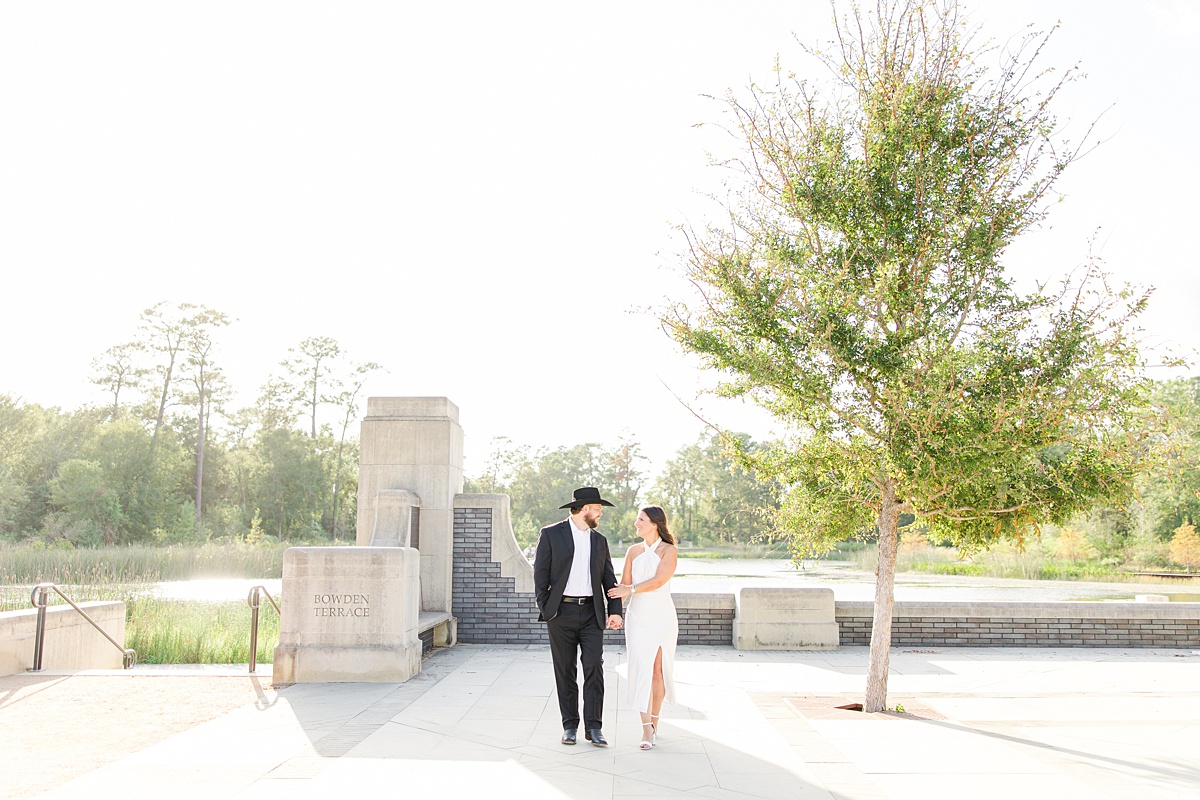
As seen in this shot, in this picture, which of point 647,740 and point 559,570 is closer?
point 647,740

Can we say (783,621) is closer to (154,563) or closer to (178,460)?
(154,563)

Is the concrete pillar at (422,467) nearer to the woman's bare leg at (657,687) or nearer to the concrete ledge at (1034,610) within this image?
the concrete ledge at (1034,610)

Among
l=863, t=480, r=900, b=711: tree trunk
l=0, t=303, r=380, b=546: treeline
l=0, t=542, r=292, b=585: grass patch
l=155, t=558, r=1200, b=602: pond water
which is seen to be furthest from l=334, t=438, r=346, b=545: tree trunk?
l=863, t=480, r=900, b=711: tree trunk

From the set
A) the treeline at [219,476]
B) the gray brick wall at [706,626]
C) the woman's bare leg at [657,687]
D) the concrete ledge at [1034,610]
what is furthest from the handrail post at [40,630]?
the treeline at [219,476]

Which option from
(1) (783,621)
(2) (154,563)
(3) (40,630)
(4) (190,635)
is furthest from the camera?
(2) (154,563)

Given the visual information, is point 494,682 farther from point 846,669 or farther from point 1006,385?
point 1006,385

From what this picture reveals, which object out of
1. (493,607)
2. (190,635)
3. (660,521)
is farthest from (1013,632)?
(190,635)

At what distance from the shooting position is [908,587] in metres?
29.1

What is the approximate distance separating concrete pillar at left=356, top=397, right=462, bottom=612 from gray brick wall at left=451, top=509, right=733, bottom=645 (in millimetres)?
339

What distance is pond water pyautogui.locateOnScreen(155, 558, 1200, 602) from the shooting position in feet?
72.6

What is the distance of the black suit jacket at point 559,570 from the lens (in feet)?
21.3

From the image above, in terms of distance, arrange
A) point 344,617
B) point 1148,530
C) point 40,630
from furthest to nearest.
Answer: point 1148,530
point 40,630
point 344,617

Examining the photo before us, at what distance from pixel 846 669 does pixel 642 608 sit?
484cm

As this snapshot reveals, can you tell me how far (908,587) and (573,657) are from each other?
2524cm
